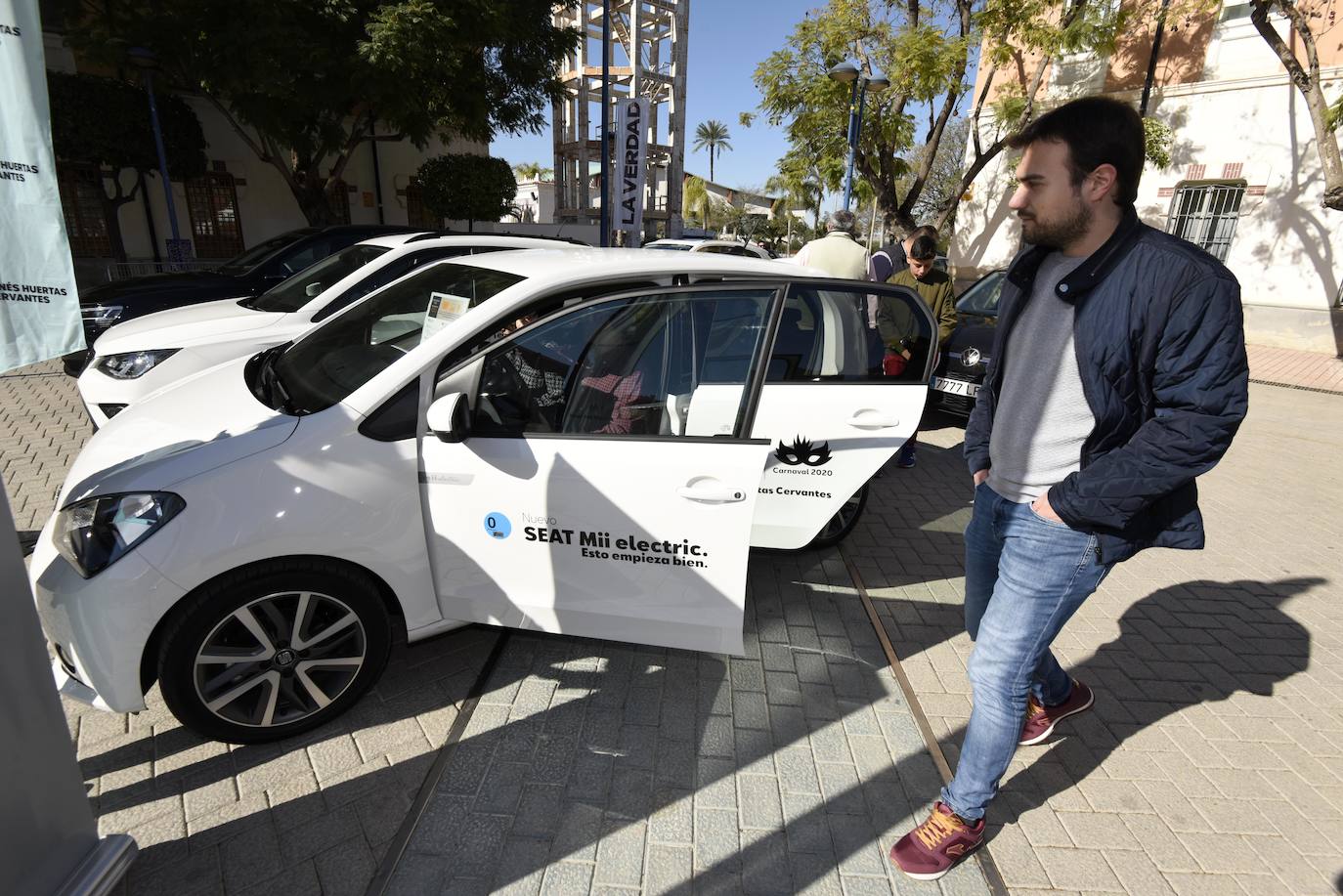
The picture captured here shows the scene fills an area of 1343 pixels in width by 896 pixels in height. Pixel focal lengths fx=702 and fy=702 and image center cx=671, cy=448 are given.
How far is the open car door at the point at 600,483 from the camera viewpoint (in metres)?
2.44

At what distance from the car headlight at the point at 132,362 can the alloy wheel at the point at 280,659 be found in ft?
10.5

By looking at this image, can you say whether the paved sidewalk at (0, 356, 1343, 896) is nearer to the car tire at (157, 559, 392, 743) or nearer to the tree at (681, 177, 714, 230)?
the car tire at (157, 559, 392, 743)

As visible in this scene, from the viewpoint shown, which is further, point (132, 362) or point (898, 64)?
point (898, 64)

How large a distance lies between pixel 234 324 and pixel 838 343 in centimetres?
426

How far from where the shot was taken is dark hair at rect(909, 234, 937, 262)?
538 centimetres

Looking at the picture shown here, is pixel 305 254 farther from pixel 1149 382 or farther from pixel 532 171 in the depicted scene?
pixel 532 171

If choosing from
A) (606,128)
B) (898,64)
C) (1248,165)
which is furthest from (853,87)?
(1248,165)

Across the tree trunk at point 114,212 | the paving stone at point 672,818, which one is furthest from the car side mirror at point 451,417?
the tree trunk at point 114,212

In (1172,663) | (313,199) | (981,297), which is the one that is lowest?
(1172,663)

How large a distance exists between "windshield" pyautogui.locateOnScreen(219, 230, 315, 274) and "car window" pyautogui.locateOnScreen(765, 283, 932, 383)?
648 cm

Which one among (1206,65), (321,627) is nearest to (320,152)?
(321,627)

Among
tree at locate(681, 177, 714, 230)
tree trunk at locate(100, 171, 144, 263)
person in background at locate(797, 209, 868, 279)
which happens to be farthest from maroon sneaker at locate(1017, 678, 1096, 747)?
tree at locate(681, 177, 714, 230)

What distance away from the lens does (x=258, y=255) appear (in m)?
8.02

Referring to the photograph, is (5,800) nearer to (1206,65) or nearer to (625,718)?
(625,718)
